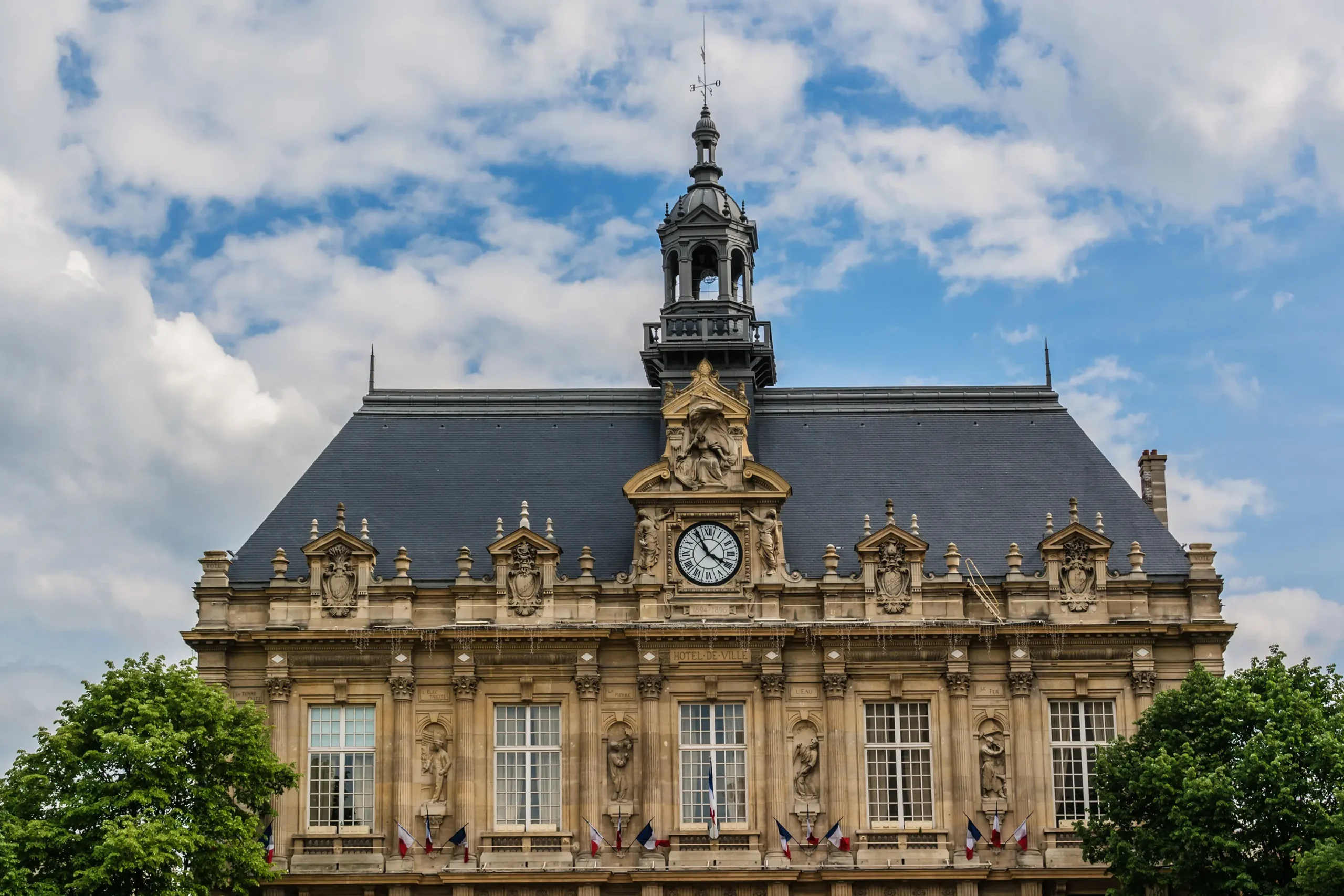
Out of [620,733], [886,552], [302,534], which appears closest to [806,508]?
[886,552]

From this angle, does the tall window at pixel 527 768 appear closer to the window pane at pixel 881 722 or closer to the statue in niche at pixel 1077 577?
the window pane at pixel 881 722

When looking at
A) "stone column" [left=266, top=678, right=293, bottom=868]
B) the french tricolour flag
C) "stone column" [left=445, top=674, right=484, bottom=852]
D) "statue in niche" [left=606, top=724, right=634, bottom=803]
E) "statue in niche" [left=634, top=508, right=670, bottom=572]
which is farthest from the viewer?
"statue in niche" [left=634, top=508, right=670, bottom=572]

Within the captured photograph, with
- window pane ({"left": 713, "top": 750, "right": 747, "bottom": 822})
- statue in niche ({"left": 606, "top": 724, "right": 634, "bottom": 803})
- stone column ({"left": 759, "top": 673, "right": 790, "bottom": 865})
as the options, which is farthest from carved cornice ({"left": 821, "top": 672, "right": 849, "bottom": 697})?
statue in niche ({"left": 606, "top": 724, "right": 634, "bottom": 803})

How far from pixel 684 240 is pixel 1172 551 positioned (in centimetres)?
1822

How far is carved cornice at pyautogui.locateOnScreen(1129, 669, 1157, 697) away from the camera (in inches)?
2188

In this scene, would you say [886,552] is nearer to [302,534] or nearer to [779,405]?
[779,405]

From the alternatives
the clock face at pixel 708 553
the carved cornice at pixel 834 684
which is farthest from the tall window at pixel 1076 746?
the clock face at pixel 708 553

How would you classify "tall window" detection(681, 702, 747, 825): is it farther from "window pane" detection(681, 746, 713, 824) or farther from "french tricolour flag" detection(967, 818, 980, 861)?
"french tricolour flag" detection(967, 818, 980, 861)

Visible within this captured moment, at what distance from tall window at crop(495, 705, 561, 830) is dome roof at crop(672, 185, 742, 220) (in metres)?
17.5

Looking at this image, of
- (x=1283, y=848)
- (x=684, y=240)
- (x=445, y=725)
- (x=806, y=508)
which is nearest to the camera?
(x=1283, y=848)

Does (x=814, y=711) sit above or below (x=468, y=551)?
below

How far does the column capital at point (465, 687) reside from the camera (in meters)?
55.4

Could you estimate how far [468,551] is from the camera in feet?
186

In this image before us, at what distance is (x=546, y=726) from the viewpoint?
183 feet
